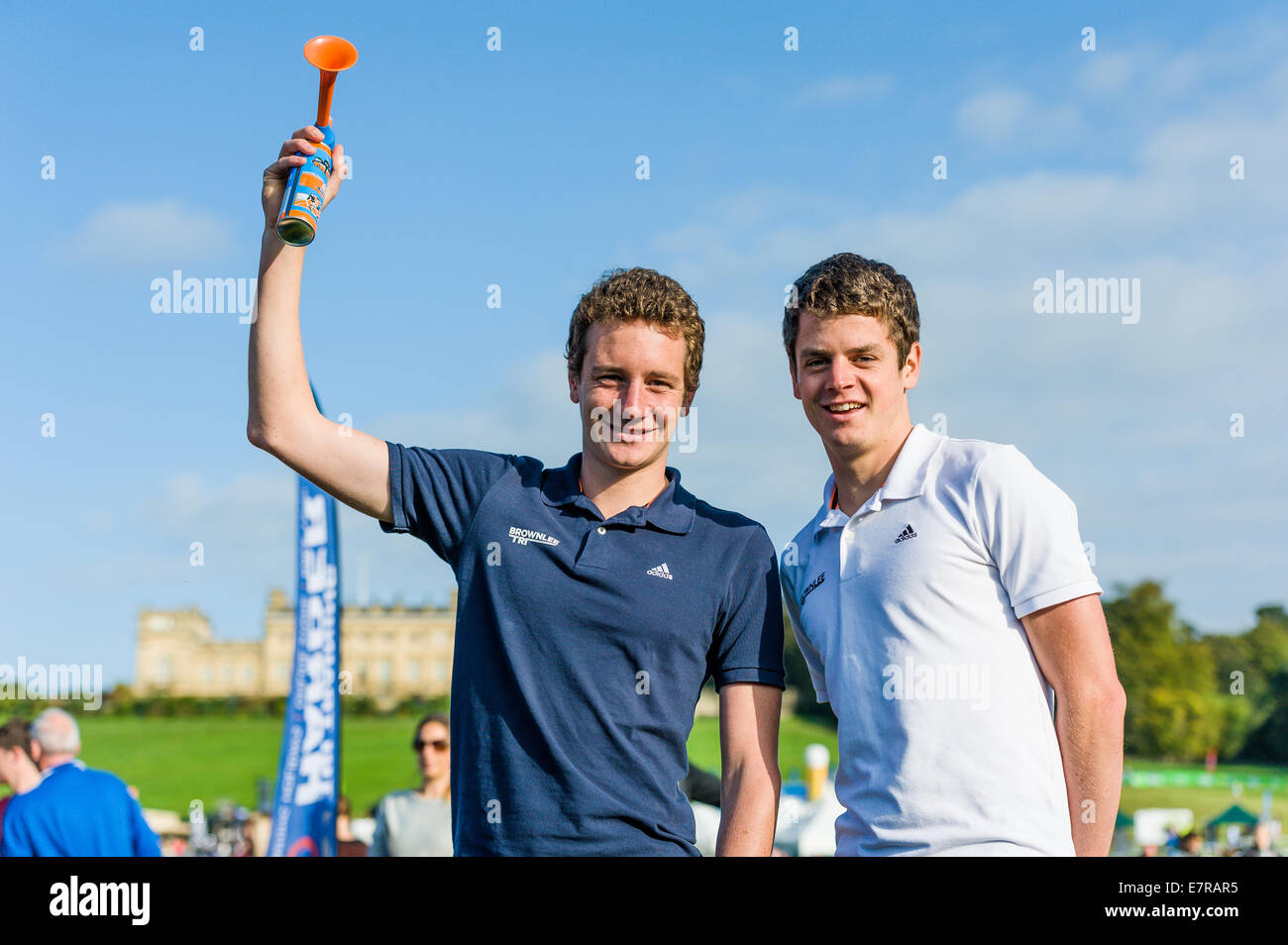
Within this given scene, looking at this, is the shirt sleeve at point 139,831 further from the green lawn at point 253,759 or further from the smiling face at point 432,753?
the green lawn at point 253,759

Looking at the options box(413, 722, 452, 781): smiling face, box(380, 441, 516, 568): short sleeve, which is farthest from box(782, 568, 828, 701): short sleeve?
box(413, 722, 452, 781): smiling face

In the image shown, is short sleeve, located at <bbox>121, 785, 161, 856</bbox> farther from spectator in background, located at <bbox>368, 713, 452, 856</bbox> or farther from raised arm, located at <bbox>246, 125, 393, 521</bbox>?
raised arm, located at <bbox>246, 125, 393, 521</bbox>

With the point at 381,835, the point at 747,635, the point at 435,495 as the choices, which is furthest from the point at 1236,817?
the point at 435,495

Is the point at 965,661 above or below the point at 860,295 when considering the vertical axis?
below

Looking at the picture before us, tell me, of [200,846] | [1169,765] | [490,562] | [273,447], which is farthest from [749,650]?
[1169,765]

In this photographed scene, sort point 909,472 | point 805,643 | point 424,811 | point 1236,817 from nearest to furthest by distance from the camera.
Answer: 1. point 909,472
2. point 805,643
3. point 424,811
4. point 1236,817

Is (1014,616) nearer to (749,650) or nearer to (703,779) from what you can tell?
(749,650)

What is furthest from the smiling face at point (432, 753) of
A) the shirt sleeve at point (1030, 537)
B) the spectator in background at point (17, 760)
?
the shirt sleeve at point (1030, 537)

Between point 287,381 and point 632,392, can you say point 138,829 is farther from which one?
point 632,392

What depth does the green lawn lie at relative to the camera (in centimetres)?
5517

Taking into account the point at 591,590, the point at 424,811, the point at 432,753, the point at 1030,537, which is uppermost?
the point at 1030,537

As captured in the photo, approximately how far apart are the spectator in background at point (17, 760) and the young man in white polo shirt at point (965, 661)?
23.9 feet

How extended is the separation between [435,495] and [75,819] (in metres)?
5.24

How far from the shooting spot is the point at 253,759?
220 ft
